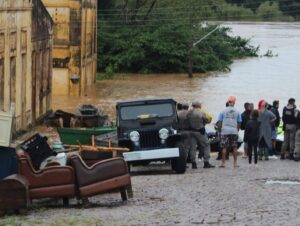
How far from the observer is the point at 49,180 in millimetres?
14664

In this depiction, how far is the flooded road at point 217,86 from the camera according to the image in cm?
5191

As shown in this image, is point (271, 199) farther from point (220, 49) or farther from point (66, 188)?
point (220, 49)

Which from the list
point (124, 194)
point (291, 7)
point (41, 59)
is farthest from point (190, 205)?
point (291, 7)

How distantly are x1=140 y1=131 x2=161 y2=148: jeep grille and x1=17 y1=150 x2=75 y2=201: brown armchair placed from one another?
6401 mm

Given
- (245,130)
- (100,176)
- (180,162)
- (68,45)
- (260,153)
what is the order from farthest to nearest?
(68,45), (260,153), (245,130), (180,162), (100,176)

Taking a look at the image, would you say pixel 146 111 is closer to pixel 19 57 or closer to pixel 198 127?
pixel 198 127

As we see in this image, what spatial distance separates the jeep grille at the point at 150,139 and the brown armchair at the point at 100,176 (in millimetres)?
5676

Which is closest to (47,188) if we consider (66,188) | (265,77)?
(66,188)

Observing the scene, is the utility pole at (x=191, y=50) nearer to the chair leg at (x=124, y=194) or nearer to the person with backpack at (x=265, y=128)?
the person with backpack at (x=265, y=128)

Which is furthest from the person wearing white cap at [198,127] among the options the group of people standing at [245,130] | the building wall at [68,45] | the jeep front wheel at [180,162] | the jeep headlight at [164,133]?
the building wall at [68,45]

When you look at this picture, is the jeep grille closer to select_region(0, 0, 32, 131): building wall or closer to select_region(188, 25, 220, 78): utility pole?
select_region(0, 0, 32, 131): building wall

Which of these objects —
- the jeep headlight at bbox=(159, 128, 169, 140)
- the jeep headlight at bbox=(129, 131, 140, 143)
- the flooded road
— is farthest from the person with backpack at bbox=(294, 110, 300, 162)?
the flooded road

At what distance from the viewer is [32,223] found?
13250mm

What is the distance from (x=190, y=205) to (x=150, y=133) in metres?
6.10
